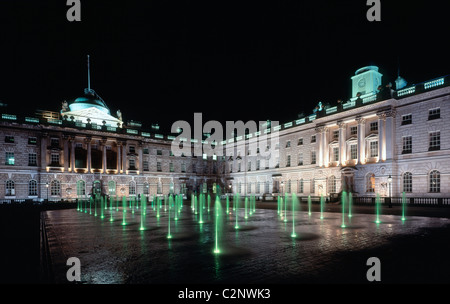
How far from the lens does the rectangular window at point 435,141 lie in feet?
93.4

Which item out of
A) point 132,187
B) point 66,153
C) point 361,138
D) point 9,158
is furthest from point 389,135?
point 9,158

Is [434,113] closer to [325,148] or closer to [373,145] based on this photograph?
[373,145]

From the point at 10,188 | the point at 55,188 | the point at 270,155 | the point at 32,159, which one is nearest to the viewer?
the point at 10,188

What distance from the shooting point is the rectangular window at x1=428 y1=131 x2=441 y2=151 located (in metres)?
28.5

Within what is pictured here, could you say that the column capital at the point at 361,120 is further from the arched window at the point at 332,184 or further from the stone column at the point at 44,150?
the stone column at the point at 44,150

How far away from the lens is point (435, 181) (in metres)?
28.5

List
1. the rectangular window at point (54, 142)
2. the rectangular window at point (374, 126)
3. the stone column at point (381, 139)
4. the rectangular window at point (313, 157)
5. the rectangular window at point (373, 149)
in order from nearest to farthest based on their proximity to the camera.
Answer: the stone column at point (381, 139) < the rectangular window at point (373, 149) < the rectangular window at point (374, 126) < the rectangular window at point (313, 157) < the rectangular window at point (54, 142)

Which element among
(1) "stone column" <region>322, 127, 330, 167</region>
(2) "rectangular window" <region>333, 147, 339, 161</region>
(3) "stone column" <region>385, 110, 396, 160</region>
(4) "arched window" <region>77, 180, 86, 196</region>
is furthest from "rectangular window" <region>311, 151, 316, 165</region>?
(4) "arched window" <region>77, 180, 86, 196</region>

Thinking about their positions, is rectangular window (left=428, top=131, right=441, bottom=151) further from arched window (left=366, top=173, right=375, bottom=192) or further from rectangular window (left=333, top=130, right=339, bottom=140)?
rectangular window (left=333, top=130, right=339, bottom=140)

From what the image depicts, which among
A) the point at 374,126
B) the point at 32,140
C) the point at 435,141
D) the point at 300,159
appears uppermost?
the point at 374,126

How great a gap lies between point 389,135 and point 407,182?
222 inches

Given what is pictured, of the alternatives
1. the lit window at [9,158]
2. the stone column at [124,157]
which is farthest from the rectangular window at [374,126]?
the lit window at [9,158]

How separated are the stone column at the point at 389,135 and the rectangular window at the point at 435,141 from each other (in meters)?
3.59

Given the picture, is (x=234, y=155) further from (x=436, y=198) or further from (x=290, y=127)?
(x=436, y=198)
